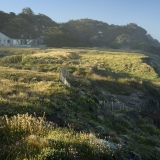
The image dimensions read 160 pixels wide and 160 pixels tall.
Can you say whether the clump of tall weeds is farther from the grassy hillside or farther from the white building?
the white building

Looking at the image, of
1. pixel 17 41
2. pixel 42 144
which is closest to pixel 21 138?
pixel 42 144

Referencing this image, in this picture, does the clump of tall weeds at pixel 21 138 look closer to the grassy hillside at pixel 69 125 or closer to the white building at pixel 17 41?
the grassy hillside at pixel 69 125

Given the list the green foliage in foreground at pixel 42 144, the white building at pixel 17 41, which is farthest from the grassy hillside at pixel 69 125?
the white building at pixel 17 41

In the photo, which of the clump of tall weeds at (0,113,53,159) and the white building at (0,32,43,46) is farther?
the white building at (0,32,43,46)

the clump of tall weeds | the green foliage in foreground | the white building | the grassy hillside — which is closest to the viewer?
the green foliage in foreground

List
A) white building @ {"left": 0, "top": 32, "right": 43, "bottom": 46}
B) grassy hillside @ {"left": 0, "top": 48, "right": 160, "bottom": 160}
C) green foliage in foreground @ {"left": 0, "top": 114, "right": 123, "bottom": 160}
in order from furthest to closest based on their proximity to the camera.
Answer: white building @ {"left": 0, "top": 32, "right": 43, "bottom": 46}, grassy hillside @ {"left": 0, "top": 48, "right": 160, "bottom": 160}, green foliage in foreground @ {"left": 0, "top": 114, "right": 123, "bottom": 160}

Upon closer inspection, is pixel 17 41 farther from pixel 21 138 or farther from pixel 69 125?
pixel 21 138

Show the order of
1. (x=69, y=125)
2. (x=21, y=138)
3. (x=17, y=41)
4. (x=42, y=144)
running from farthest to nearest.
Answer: (x=17, y=41) < (x=69, y=125) < (x=21, y=138) < (x=42, y=144)

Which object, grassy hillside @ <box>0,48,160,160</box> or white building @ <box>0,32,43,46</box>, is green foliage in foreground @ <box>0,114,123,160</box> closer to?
grassy hillside @ <box>0,48,160,160</box>

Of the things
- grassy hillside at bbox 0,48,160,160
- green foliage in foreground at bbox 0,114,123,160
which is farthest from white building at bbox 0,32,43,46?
green foliage in foreground at bbox 0,114,123,160

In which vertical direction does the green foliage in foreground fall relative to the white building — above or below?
above

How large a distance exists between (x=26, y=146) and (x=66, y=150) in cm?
113

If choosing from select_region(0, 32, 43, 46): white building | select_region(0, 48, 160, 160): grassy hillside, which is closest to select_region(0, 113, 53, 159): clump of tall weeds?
select_region(0, 48, 160, 160): grassy hillside

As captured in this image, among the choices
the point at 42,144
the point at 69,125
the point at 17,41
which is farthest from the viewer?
the point at 17,41
